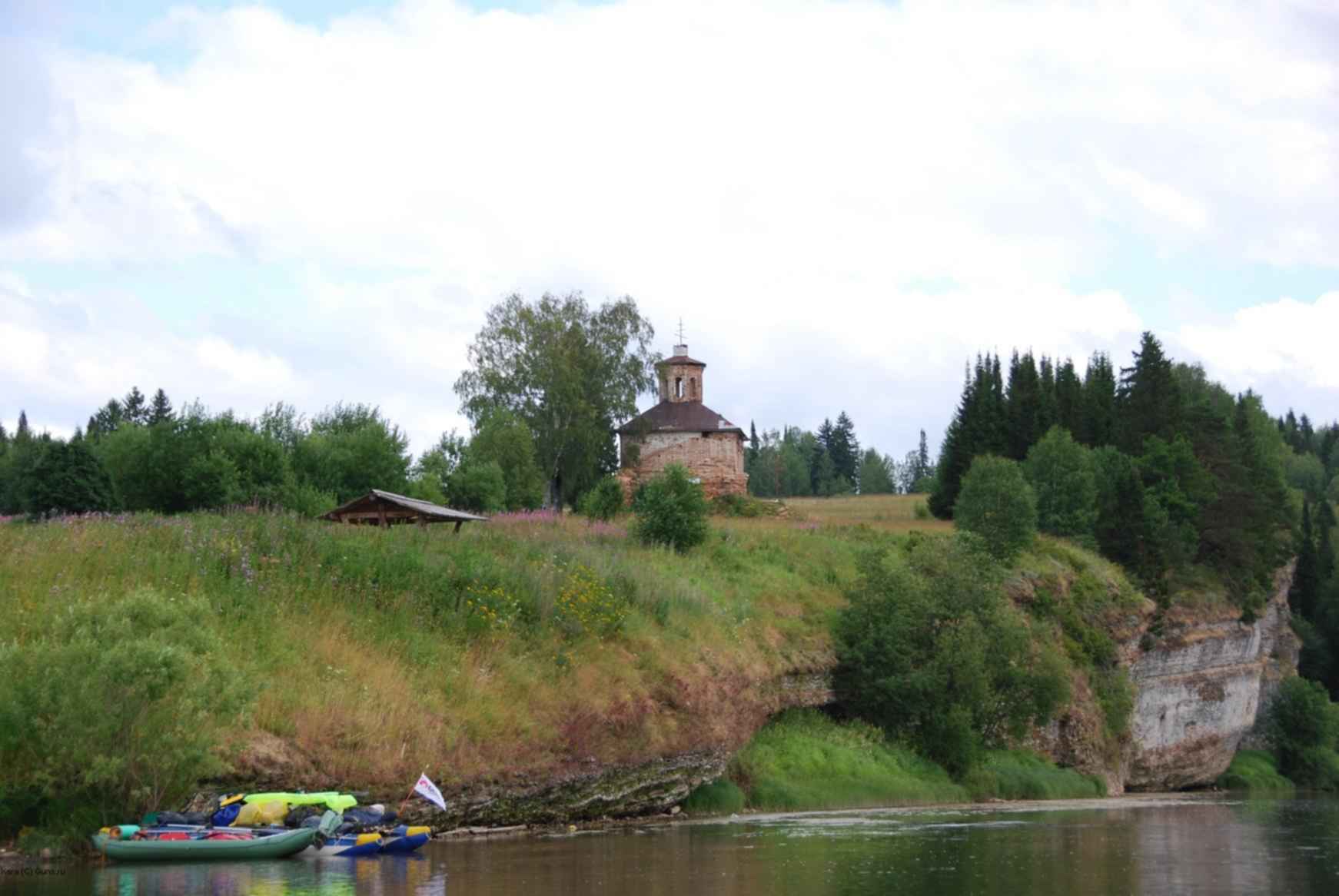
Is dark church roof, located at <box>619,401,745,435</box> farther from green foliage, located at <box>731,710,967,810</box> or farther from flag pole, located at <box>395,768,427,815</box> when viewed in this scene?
flag pole, located at <box>395,768,427,815</box>

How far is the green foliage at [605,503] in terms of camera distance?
61.5 meters

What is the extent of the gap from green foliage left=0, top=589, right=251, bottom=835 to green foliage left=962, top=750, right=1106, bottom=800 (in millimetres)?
28937

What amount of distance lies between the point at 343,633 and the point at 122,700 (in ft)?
25.8

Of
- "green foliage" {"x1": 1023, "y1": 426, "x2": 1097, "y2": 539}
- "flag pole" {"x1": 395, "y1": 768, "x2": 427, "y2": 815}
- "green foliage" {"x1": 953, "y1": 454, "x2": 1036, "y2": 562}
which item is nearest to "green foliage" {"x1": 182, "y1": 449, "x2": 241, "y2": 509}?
"flag pole" {"x1": 395, "y1": 768, "x2": 427, "y2": 815}

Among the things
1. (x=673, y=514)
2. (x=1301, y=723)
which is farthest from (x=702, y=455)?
(x=1301, y=723)

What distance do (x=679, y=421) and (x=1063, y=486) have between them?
81.1ft

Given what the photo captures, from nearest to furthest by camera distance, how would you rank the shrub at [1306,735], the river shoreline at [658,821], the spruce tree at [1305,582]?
1. the river shoreline at [658,821]
2. the shrub at [1306,735]
3. the spruce tree at [1305,582]

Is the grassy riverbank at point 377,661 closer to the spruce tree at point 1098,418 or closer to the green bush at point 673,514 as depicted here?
the green bush at point 673,514

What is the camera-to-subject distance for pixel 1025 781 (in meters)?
48.7

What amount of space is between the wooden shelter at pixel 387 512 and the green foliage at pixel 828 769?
11.1m

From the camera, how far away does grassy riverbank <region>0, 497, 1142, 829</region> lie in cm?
2197

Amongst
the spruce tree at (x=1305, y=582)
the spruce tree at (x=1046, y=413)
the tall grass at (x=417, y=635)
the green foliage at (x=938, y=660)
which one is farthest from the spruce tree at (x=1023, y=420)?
the tall grass at (x=417, y=635)

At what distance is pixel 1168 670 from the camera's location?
7569 cm

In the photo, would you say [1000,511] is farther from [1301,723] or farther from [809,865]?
[809,865]
